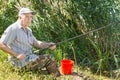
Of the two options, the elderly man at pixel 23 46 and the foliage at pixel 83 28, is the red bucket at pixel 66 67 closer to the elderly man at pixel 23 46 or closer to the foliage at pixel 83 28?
the elderly man at pixel 23 46

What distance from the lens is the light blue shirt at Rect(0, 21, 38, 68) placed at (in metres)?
5.34

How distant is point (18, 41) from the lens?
5.52 m

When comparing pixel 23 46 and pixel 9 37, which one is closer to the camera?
pixel 9 37

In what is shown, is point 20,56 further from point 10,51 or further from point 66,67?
point 66,67

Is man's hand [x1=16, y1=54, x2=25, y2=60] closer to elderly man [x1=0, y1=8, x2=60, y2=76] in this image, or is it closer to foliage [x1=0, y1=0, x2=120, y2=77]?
elderly man [x1=0, y1=8, x2=60, y2=76]

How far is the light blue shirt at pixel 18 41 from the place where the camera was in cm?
534

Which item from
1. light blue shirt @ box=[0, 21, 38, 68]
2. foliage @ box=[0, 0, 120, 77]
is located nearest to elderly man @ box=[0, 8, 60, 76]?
light blue shirt @ box=[0, 21, 38, 68]

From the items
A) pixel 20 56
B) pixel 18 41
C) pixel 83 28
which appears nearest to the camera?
pixel 20 56

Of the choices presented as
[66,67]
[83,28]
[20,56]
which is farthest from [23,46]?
[83,28]

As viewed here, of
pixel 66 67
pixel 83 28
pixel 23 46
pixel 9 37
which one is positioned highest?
pixel 9 37

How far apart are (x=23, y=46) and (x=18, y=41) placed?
4.6 inches

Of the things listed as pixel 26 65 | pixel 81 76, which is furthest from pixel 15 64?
pixel 81 76

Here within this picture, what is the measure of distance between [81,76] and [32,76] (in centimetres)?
83

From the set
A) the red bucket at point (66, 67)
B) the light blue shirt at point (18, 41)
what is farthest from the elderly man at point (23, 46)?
the red bucket at point (66, 67)
